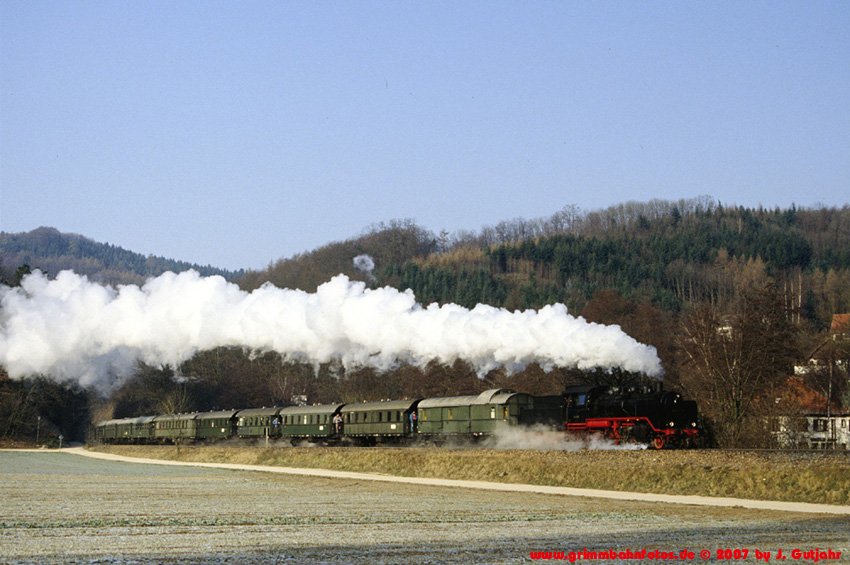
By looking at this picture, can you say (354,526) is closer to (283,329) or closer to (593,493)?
(593,493)

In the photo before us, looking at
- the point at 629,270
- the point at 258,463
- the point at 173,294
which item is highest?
the point at 629,270

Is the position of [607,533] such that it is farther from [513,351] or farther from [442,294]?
[442,294]

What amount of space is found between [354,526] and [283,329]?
40528 mm

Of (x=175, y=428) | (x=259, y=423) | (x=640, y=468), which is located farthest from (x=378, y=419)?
(x=175, y=428)

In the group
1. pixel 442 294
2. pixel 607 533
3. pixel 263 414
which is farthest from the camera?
pixel 442 294

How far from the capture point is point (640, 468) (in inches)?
1601

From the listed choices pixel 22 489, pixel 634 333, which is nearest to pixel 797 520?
pixel 22 489

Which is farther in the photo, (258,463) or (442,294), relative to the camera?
(442,294)

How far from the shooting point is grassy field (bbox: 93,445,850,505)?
35.6m

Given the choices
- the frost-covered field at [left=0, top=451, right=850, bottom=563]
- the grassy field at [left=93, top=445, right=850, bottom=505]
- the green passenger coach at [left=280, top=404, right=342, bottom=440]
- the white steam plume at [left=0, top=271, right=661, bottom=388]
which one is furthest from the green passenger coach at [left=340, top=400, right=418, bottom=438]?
the frost-covered field at [left=0, top=451, right=850, bottom=563]

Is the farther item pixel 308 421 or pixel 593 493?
pixel 308 421

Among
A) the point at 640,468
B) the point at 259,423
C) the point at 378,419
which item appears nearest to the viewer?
the point at 640,468

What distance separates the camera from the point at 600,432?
52.3 m

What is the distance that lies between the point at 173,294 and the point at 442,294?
111525 mm
